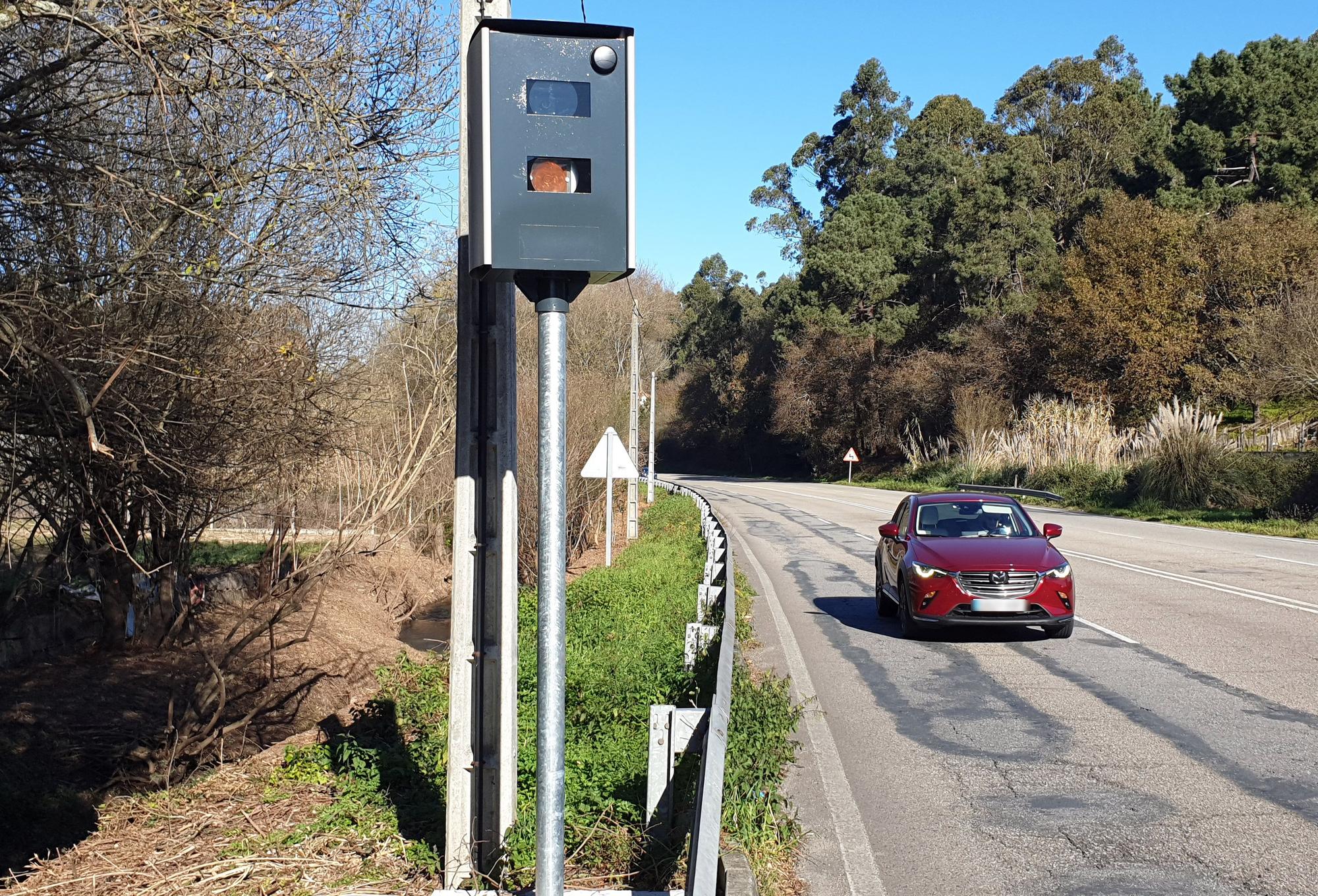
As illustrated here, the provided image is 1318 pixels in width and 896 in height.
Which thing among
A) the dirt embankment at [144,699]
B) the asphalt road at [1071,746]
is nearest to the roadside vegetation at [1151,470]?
the asphalt road at [1071,746]

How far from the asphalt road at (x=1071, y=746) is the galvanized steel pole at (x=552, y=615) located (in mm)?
2186

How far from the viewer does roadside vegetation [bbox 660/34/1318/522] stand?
114ft

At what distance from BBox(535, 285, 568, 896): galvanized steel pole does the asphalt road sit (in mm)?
2186

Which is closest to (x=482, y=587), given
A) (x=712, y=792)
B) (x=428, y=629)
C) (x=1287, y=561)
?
(x=712, y=792)

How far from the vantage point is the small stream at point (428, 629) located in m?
21.0

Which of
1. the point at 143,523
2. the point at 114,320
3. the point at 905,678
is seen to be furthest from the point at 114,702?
the point at 905,678

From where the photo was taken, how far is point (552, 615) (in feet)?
11.2

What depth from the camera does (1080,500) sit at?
115 ft

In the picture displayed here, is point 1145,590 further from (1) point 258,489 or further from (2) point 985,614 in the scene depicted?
(1) point 258,489

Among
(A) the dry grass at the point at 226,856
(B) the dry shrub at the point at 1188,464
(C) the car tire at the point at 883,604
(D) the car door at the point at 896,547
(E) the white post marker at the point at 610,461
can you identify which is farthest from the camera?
(B) the dry shrub at the point at 1188,464

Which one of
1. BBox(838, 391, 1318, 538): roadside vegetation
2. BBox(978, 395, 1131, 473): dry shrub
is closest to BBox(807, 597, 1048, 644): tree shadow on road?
BBox(838, 391, 1318, 538): roadside vegetation

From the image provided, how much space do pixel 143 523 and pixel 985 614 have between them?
30.4 ft

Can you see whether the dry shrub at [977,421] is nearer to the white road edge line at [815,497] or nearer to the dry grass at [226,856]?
the white road edge line at [815,497]

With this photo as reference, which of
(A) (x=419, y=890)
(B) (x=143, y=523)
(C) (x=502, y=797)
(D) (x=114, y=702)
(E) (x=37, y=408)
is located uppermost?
(E) (x=37, y=408)
